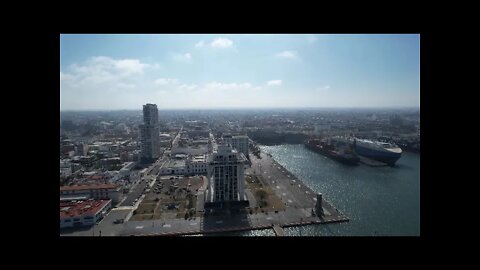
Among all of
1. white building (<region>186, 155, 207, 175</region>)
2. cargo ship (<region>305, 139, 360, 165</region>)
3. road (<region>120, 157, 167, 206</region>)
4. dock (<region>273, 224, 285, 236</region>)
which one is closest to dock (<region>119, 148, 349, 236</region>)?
dock (<region>273, 224, 285, 236</region>)

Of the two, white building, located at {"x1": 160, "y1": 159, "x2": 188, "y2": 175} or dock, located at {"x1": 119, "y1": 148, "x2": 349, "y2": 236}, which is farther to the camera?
white building, located at {"x1": 160, "y1": 159, "x2": 188, "y2": 175}

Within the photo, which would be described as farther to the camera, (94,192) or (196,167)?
(196,167)

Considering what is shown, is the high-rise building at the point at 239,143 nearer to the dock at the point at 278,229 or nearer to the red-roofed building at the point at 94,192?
the red-roofed building at the point at 94,192

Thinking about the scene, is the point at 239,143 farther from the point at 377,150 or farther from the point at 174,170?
the point at 377,150

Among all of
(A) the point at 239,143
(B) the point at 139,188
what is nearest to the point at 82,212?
(B) the point at 139,188

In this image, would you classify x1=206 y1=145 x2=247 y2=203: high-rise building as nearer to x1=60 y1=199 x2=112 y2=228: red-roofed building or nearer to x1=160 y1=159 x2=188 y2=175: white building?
x1=60 y1=199 x2=112 y2=228: red-roofed building
